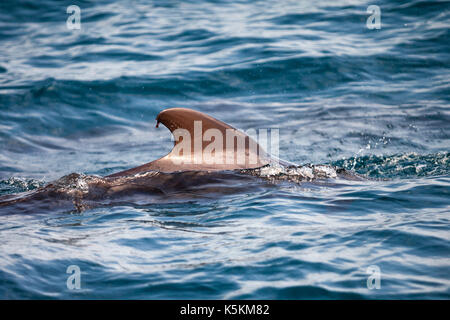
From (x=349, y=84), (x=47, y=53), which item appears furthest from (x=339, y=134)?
(x=47, y=53)

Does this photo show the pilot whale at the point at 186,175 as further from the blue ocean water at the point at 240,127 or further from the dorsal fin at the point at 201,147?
the blue ocean water at the point at 240,127

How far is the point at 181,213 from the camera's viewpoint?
17.5ft

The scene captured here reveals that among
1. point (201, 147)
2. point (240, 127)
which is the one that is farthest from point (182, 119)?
point (240, 127)

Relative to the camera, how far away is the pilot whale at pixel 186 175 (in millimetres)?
5723

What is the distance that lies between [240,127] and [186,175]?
420 centimetres

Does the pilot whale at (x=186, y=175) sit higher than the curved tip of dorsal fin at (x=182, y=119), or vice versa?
the curved tip of dorsal fin at (x=182, y=119)

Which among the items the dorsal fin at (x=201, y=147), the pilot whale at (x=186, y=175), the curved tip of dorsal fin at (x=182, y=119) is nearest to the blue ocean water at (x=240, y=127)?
the pilot whale at (x=186, y=175)

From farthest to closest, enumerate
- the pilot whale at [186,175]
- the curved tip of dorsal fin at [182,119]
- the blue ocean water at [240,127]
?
the curved tip of dorsal fin at [182,119] < the pilot whale at [186,175] < the blue ocean water at [240,127]

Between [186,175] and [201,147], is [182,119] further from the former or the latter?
[186,175]

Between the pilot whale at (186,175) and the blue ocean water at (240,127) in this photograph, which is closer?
the blue ocean water at (240,127)

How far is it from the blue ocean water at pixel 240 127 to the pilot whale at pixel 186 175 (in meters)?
0.16

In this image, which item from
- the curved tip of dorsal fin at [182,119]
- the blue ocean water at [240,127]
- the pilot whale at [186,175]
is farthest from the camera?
the curved tip of dorsal fin at [182,119]

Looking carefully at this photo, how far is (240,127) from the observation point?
10.1 metres

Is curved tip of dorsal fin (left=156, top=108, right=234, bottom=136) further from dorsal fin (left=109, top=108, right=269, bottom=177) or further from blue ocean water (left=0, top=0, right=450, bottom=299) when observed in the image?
blue ocean water (left=0, top=0, right=450, bottom=299)
